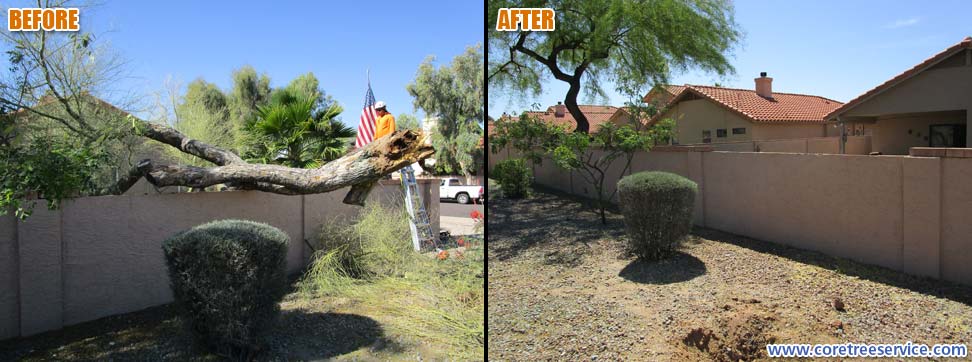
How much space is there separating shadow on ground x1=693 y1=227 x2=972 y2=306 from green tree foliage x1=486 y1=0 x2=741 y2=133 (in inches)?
283

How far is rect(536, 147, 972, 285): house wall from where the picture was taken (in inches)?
279

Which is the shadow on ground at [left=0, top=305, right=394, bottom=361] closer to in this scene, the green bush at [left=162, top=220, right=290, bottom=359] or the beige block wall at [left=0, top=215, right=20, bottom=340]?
the beige block wall at [left=0, top=215, right=20, bottom=340]

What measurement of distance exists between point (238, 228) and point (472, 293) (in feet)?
10.5

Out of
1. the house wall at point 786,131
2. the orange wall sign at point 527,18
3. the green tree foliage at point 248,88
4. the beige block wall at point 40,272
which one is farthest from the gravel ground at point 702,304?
the green tree foliage at point 248,88

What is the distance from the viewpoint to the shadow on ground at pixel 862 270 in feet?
22.3

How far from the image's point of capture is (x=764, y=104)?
26.7 meters

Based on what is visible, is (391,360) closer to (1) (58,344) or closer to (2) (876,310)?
(1) (58,344)

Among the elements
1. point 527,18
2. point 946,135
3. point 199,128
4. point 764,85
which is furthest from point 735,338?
→ point 764,85

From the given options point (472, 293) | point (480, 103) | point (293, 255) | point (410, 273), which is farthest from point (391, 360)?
point (480, 103)

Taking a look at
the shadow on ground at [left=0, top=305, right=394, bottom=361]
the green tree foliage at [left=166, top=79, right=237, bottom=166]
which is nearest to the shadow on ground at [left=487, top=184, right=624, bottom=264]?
the shadow on ground at [left=0, top=305, right=394, bottom=361]

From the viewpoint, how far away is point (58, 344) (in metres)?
5.86

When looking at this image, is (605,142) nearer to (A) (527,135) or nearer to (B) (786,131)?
(A) (527,135)

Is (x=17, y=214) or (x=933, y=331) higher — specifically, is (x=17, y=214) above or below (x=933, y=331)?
above

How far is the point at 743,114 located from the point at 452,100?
54.5 ft
